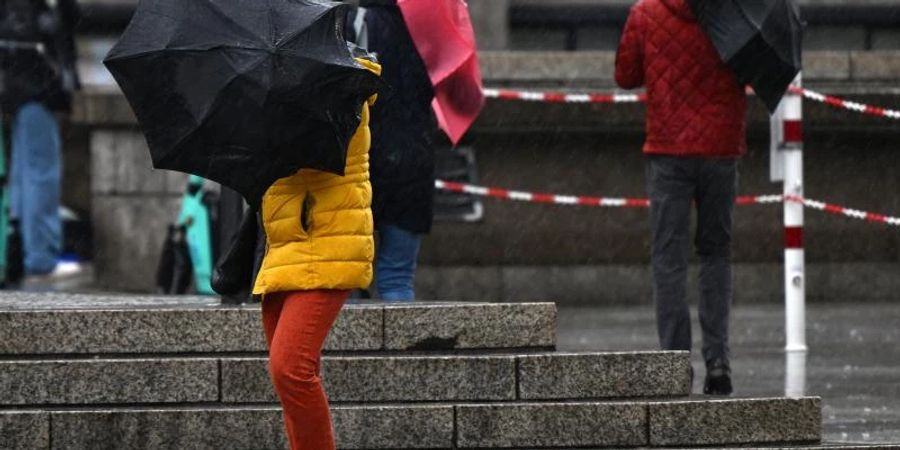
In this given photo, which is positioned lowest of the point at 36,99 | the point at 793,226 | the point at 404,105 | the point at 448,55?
the point at 793,226

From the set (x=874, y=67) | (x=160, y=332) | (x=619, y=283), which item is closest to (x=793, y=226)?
(x=619, y=283)

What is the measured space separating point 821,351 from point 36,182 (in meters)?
4.71

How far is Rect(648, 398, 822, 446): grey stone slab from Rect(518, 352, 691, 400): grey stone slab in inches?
9.9

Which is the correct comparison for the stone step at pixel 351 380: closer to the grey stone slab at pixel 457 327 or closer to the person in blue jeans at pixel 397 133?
the grey stone slab at pixel 457 327

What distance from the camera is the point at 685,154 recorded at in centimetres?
919

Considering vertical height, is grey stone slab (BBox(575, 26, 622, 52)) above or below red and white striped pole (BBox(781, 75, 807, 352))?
above

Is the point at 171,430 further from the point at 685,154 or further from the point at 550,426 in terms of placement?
the point at 685,154

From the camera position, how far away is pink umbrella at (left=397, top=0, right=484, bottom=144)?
963cm

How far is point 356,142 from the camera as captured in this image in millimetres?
7004

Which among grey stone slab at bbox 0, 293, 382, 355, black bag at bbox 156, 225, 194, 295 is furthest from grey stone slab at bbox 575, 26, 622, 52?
grey stone slab at bbox 0, 293, 382, 355

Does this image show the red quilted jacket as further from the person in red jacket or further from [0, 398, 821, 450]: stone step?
[0, 398, 821, 450]: stone step

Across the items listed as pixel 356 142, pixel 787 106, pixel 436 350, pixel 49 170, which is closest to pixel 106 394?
pixel 436 350

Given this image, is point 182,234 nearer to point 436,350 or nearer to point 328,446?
point 436,350

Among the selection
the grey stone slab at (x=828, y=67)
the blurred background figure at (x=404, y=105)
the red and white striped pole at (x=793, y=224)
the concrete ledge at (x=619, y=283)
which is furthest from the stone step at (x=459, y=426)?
the grey stone slab at (x=828, y=67)
